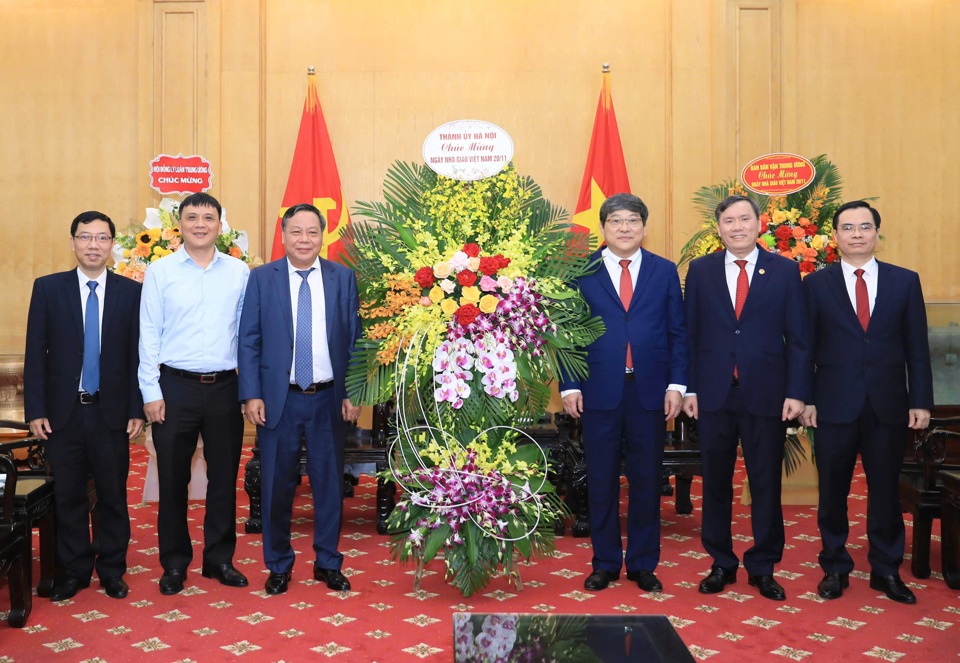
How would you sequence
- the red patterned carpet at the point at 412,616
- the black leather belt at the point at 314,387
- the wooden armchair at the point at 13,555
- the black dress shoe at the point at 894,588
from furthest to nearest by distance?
the black leather belt at the point at 314,387
the black dress shoe at the point at 894,588
the wooden armchair at the point at 13,555
the red patterned carpet at the point at 412,616

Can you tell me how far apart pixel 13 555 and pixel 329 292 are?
1.63 metres

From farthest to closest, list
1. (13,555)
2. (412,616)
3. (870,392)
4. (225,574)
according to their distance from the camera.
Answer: (225,574) < (870,392) < (412,616) < (13,555)

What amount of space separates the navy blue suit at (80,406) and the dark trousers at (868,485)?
3.08 metres

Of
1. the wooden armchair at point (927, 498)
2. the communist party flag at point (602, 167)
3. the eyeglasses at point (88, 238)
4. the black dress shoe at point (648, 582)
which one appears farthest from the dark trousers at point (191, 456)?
the communist party flag at point (602, 167)

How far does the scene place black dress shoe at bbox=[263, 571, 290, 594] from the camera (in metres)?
3.69

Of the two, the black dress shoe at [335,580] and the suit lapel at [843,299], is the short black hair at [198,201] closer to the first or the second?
the black dress shoe at [335,580]

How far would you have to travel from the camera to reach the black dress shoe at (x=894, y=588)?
3.59 metres

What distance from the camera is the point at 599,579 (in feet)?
12.2

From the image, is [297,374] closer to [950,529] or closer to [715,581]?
[715,581]

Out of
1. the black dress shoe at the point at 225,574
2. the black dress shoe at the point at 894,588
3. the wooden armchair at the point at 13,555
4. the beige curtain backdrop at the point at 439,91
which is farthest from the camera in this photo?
the beige curtain backdrop at the point at 439,91

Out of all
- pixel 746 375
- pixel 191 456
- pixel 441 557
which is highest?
pixel 746 375

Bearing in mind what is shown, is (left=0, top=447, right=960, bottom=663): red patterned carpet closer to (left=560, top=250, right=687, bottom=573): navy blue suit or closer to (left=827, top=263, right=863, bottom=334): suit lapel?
(left=560, top=250, right=687, bottom=573): navy blue suit

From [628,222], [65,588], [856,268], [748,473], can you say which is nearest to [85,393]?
[65,588]

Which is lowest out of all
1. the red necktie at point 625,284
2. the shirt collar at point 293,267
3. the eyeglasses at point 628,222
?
the red necktie at point 625,284
